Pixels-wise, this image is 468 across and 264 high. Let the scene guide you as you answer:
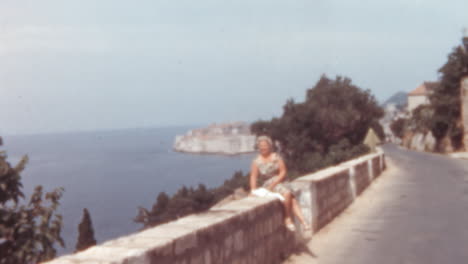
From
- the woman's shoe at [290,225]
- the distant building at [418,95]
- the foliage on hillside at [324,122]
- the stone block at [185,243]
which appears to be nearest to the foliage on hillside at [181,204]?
the foliage on hillside at [324,122]

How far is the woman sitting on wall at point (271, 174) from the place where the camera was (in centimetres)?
736

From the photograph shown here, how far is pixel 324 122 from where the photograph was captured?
54094mm

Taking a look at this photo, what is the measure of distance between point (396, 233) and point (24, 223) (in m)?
6.08

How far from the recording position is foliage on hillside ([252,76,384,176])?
53.0 metres

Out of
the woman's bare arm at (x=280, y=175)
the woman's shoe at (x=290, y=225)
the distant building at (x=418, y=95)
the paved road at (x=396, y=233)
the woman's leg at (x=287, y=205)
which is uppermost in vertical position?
the distant building at (x=418, y=95)

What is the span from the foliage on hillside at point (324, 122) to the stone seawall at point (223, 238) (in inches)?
1716

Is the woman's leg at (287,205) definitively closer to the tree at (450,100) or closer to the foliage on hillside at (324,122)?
the foliage on hillside at (324,122)

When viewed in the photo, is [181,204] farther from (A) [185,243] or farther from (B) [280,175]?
(A) [185,243]

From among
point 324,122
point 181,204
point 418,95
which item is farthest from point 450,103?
point 418,95

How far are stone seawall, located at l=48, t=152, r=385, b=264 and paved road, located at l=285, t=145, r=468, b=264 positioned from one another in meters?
0.55

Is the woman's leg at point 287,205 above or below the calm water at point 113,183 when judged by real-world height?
above

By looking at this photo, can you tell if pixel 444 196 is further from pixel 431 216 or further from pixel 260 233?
pixel 260 233

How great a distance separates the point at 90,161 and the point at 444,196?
167974mm

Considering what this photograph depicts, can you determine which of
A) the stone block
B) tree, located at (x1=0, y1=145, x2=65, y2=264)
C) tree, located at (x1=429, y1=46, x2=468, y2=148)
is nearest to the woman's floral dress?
tree, located at (x1=0, y1=145, x2=65, y2=264)
